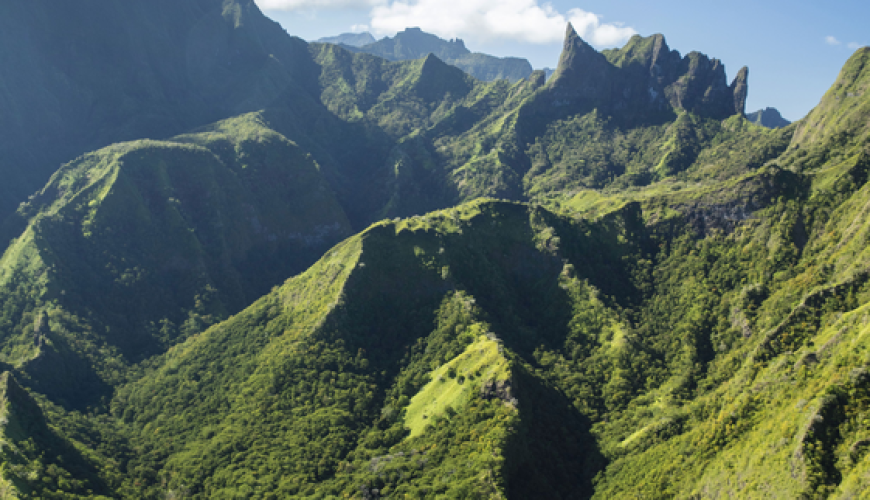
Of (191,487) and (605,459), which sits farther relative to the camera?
(191,487)

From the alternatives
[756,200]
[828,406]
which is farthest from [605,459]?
[756,200]

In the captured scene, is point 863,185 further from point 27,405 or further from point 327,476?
point 27,405

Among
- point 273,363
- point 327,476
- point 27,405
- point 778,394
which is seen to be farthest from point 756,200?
point 27,405

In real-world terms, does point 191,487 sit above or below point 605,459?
above

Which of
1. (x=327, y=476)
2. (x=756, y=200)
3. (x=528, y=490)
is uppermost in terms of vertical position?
(x=756, y=200)

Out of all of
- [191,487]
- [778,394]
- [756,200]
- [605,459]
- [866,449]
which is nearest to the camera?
[866,449]

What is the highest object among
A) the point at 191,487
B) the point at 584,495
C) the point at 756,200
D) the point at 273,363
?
the point at 273,363

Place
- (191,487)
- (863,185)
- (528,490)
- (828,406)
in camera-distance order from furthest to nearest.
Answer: (863,185) < (191,487) < (528,490) < (828,406)

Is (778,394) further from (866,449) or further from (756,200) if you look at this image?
(756,200)

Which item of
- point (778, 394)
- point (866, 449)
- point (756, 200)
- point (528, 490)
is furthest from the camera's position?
point (756, 200)
